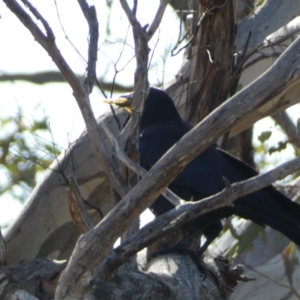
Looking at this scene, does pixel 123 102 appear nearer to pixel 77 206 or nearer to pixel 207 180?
pixel 207 180

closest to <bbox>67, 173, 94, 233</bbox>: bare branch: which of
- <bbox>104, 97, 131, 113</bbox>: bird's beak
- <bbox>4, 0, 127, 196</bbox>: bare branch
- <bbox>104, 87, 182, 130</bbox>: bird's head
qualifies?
<bbox>4, 0, 127, 196</bbox>: bare branch

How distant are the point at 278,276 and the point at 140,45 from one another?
321 cm

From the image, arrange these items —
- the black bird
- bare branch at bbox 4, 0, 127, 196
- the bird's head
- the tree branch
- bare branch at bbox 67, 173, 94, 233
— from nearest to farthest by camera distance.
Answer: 1. the tree branch
2. bare branch at bbox 67, 173, 94, 233
3. bare branch at bbox 4, 0, 127, 196
4. the black bird
5. the bird's head

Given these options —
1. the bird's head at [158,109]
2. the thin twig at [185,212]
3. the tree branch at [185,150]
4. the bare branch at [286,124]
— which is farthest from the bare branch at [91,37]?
the bare branch at [286,124]

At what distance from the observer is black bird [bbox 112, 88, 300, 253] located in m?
3.79

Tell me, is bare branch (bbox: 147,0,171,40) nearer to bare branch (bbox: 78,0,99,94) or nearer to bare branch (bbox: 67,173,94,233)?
bare branch (bbox: 78,0,99,94)

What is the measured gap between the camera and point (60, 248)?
15.0 ft

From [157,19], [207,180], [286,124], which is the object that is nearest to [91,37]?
[157,19]

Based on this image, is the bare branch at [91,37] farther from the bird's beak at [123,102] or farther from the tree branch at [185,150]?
the tree branch at [185,150]

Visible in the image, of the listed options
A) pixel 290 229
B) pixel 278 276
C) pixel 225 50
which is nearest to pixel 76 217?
pixel 290 229

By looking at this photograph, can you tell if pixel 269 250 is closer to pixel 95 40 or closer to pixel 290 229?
pixel 290 229

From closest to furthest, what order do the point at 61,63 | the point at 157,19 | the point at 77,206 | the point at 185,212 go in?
the point at 185,212 < the point at 77,206 < the point at 61,63 < the point at 157,19

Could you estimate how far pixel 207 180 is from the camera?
161 inches

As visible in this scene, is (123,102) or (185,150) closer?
(185,150)
